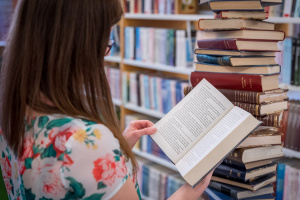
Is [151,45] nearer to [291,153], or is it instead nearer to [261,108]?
[291,153]

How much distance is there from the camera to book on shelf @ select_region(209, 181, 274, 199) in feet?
4.57

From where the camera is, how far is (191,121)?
1235 mm

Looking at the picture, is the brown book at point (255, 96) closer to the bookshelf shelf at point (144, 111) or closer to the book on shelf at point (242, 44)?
the book on shelf at point (242, 44)

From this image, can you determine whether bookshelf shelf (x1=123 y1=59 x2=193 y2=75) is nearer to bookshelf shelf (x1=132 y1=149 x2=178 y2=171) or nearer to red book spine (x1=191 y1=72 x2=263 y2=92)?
bookshelf shelf (x1=132 y1=149 x2=178 y2=171)

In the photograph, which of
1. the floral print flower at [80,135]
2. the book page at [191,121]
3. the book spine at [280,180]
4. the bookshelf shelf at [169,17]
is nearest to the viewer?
the floral print flower at [80,135]

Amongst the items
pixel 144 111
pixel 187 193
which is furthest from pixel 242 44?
pixel 144 111

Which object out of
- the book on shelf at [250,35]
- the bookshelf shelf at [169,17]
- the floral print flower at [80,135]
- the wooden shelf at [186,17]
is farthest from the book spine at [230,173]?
the bookshelf shelf at [169,17]

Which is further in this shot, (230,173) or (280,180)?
(280,180)

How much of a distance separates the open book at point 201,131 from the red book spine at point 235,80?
156mm

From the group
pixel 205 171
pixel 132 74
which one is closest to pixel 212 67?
pixel 205 171

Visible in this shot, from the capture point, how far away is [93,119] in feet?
2.90

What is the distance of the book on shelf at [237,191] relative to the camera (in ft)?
4.57

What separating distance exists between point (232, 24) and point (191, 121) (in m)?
0.37

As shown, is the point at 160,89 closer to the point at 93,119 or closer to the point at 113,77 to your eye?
the point at 113,77
